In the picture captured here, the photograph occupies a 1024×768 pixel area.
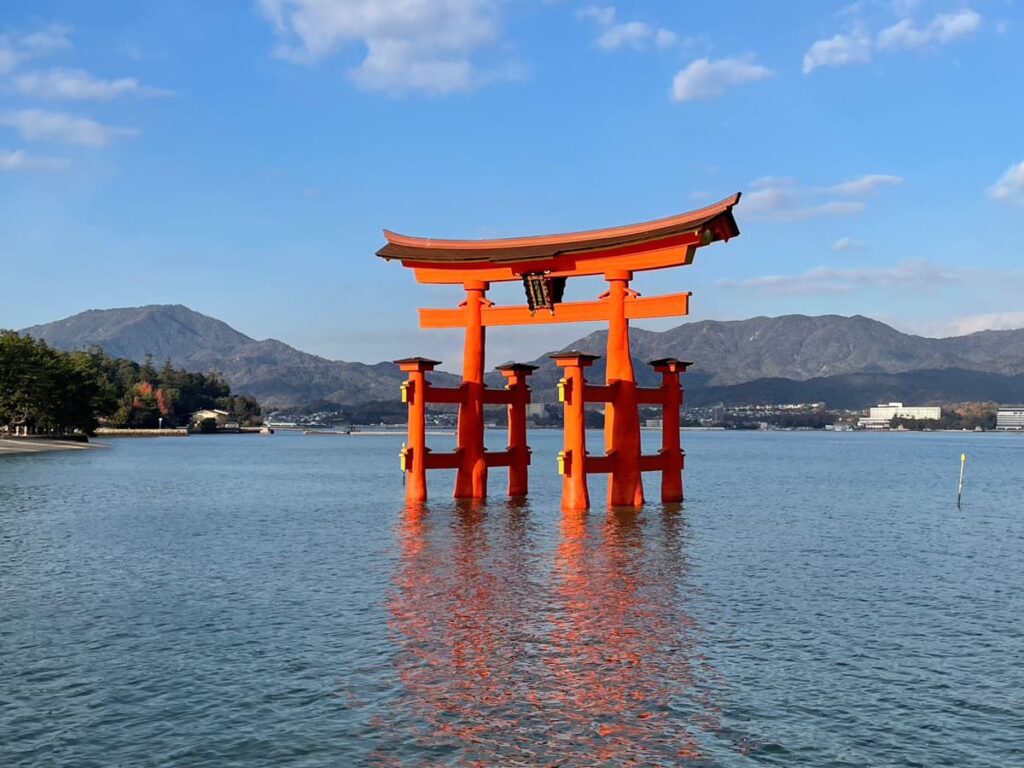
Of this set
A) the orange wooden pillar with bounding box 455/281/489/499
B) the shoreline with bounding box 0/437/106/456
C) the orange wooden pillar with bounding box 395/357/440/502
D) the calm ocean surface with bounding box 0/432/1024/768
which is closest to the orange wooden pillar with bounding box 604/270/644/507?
the calm ocean surface with bounding box 0/432/1024/768

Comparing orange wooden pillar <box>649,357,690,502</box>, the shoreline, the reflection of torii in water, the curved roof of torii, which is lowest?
the reflection of torii in water

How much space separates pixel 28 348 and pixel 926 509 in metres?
82.9

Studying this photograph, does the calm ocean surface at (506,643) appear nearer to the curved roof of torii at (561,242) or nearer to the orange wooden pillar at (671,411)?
the orange wooden pillar at (671,411)

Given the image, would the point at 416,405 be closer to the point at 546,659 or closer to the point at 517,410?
the point at 517,410

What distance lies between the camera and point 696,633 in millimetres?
17422

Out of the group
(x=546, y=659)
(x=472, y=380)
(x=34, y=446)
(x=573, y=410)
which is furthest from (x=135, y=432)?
(x=546, y=659)

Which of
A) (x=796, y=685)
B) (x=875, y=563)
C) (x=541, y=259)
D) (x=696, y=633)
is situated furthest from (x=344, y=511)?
(x=796, y=685)

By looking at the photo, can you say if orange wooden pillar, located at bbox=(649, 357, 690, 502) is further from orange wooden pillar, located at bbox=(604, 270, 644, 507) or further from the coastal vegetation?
the coastal vegetation

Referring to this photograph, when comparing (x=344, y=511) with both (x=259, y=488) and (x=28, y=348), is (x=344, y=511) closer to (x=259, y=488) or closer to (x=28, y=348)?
(x=259, y=488)

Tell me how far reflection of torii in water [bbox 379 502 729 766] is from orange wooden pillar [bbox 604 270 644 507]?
753 cm

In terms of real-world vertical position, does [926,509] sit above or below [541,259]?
below

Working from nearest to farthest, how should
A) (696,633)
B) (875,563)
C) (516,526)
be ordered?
(696,633)
(875,563)
(516,526)

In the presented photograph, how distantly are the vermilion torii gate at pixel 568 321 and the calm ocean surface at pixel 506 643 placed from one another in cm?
304

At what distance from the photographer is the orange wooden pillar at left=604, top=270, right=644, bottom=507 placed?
34.7 m
